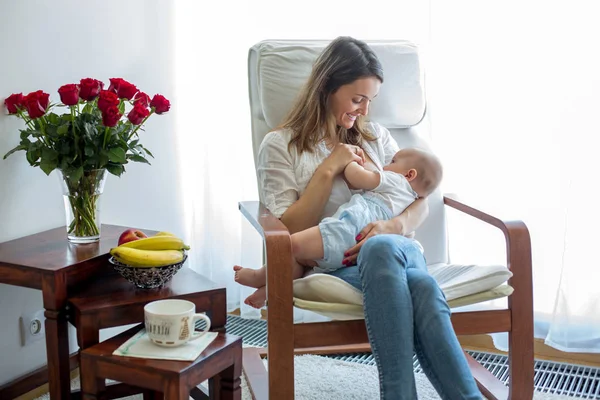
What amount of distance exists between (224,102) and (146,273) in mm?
1160

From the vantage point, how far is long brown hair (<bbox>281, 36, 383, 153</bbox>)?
196cm

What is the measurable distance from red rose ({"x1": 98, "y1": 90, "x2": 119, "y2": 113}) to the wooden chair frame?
462 millimetres

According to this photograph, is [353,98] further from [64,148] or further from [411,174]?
[64,148]

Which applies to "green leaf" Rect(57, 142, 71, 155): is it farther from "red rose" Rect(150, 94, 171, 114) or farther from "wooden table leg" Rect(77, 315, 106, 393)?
"wooden table leg" Rect(77, 315, 106, 393)

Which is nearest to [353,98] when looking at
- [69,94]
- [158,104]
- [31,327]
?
[158,104]

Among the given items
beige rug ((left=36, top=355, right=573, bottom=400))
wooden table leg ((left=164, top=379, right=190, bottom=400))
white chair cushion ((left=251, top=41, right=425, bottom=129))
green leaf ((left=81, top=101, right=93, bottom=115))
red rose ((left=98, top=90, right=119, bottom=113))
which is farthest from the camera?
white chair cushion ((left=251, top=41, right=425, bottom=129))

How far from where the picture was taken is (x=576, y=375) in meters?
2.25

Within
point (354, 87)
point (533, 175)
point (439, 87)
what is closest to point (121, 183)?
point (354, 87)

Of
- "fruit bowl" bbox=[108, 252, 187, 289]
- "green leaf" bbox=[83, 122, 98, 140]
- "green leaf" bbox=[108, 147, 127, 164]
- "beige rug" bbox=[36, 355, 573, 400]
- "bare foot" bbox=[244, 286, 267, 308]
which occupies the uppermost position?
"green leaf" bbox=[83, 122, 98, 140]

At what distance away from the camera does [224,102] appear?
271 cm

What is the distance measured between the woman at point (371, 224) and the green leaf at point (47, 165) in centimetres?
56

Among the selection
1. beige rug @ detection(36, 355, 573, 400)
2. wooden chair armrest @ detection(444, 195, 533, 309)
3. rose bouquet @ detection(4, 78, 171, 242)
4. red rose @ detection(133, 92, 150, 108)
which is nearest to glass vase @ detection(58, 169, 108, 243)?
rose bouquet @ detection(4, 78, 171, 242)

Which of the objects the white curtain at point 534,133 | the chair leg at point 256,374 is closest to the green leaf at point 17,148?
the chair leg at point 256,374

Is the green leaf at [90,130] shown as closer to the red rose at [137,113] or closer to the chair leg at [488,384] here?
the red rose at [137,113]
